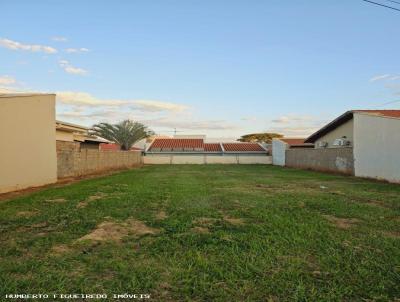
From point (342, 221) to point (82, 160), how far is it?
15.9 m

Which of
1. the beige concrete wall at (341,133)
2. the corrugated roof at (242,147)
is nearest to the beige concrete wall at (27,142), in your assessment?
the beige concrete wall at (341,133)

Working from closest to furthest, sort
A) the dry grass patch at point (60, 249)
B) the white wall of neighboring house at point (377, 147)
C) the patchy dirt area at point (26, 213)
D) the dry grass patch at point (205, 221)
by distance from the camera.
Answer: the dry grass patch at point (60, 249), the dry grass patch at point (205, 221), the patchy dirt area at point (26, 213), the white wall of neighboring house at point (377, 147)

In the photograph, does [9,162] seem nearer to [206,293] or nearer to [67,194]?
[67,194]

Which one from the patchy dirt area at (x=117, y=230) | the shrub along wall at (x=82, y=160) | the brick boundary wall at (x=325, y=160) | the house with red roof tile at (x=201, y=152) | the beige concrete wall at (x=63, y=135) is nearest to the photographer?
the patchy dirt area at (x=117, y=230)

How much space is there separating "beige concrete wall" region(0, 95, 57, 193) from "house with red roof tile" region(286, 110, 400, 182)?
50.6ft

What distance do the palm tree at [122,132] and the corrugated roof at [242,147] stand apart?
1362cm

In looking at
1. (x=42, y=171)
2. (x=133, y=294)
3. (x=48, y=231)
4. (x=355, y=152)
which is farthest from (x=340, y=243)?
(x=355, y=152)

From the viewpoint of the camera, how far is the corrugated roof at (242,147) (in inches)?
1859

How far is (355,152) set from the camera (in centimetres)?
2008

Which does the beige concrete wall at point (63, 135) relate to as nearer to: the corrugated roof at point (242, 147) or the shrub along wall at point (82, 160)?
the shrub along wall at point (82, 160)

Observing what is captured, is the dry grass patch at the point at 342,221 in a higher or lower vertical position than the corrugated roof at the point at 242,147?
lower

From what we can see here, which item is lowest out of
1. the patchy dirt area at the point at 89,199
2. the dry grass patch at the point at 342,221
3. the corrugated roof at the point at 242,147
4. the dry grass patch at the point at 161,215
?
the dry grass patch at the point at 342,221

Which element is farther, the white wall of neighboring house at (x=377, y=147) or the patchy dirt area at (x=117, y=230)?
the white wall of neighboring house at (x=377, y=147)

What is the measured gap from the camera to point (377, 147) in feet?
57.7
